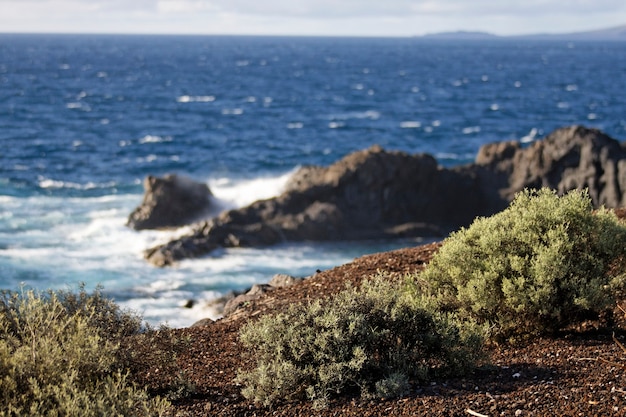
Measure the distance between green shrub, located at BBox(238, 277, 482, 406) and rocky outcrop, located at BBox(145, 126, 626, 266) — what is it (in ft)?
74.9

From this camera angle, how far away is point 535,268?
333 inches

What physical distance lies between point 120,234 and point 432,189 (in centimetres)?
1453

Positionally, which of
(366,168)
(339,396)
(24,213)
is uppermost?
(339,396)

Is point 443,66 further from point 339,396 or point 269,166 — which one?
point 339,396

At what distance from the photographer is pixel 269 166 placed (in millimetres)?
→ 49094

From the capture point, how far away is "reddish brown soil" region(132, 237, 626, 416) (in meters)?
6.75

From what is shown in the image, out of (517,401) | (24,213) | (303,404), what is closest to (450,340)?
(517,401)

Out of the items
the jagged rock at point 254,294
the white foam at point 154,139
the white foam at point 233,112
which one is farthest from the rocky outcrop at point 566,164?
the white foam at point 233,112

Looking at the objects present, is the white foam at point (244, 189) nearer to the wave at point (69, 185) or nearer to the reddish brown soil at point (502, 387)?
the wave at point (69, 185)

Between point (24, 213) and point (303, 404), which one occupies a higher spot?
point (303, 404)

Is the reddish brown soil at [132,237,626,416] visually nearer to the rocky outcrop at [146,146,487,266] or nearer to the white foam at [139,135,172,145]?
the rocky outcrop at [146,146,487,266]

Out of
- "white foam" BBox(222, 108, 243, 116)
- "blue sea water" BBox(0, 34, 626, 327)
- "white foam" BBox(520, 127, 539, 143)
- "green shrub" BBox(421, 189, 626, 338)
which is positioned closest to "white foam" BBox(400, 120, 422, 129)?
"blue sea water" BBox(0, 34, 626, 327)

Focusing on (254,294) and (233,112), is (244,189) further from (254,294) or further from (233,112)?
(233,112)

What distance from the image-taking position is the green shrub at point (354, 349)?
7207 millimetres
